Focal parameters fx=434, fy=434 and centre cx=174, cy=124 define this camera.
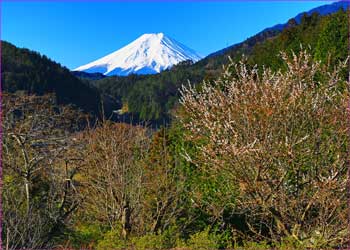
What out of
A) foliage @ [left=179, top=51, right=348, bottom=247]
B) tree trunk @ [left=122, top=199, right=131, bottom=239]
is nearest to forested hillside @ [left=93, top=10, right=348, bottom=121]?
foliage @ [left=179, top=51, right=348, bottom=247]

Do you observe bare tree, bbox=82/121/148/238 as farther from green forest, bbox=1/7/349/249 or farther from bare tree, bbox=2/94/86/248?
bare tree, bbox=2/94/86/248

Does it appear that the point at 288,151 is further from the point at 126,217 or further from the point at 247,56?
the point at 247,56

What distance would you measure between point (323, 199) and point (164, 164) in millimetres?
3697

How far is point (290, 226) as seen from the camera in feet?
24.1

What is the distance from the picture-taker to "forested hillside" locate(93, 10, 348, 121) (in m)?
18.4

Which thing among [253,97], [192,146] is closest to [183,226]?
[192,146]

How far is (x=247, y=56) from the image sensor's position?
21734mm

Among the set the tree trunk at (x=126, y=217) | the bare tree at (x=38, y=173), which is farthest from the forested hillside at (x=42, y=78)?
the tree trunk at (x=126, y=217)

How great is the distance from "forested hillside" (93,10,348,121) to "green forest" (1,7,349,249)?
3.21 m

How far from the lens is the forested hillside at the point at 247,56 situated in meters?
18.4

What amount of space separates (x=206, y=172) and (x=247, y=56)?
521 inches

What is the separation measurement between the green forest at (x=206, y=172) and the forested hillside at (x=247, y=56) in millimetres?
3212

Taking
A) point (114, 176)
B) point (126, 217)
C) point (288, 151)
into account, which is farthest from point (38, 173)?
point (288, 151)

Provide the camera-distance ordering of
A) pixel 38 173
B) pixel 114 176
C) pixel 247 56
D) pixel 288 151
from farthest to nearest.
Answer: pixel 247 56 → pixel 38 173 → pixel 114 176 → pixel 288 151
